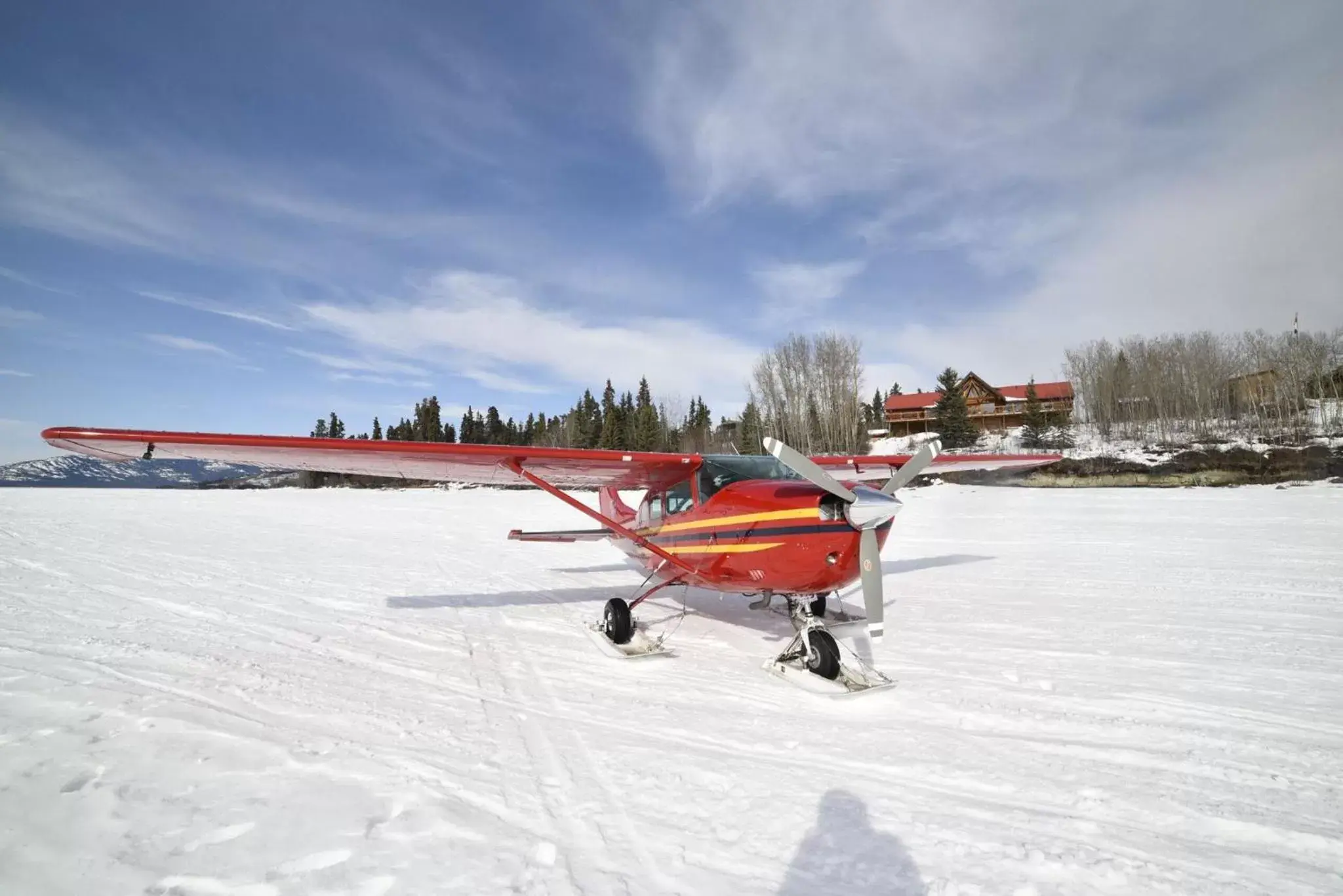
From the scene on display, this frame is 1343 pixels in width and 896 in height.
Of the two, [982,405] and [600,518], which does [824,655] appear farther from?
[982,405]

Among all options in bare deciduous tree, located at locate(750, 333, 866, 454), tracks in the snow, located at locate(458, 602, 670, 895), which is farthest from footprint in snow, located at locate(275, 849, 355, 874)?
bare deciduous tree, located at locate(750, 333, 866, 454)

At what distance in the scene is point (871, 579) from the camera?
506 centimetres

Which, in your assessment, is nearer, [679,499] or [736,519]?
[736,519]

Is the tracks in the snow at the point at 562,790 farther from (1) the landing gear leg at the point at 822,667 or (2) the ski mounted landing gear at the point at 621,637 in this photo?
(1) the landing gear leg at the point at 822,667

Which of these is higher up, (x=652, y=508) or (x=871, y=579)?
(x=652, y=508)

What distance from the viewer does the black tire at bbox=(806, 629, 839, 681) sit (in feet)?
17.2

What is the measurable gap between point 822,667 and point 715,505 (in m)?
2.06

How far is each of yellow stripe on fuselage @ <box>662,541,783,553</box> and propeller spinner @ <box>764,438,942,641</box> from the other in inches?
31.9

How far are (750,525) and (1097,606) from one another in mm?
5734

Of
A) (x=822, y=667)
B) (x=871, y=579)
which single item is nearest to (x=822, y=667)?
(x=822, y=667)

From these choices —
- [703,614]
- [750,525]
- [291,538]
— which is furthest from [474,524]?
[750,525]

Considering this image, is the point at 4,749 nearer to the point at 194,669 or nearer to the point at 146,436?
the point at 194,669

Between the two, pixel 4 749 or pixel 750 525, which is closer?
pixel 4 749

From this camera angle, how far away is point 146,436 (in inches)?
215
